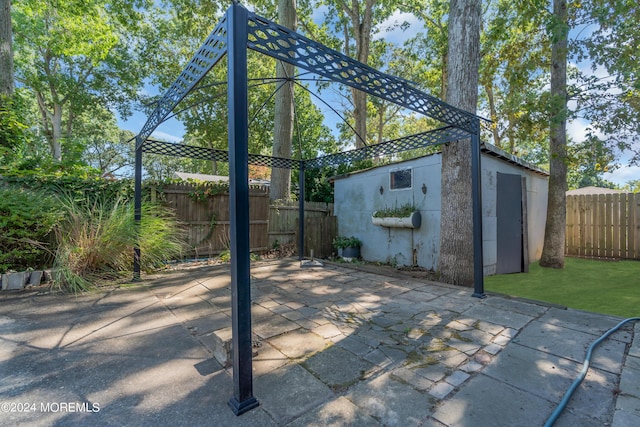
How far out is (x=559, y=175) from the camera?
556 centimetres

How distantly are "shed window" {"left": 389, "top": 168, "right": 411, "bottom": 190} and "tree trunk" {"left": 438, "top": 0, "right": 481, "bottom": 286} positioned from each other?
1.52m

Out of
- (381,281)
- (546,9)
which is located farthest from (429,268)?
(546,9)

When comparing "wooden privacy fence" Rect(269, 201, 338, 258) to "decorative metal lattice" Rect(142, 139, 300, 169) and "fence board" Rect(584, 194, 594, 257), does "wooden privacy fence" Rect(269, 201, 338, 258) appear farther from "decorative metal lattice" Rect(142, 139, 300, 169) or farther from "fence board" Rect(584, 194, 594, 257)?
"fence board" Rect(584, 194, 594, 257)

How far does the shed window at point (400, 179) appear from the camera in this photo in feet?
17.8

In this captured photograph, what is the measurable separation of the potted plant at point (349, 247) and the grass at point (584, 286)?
8.49 ft

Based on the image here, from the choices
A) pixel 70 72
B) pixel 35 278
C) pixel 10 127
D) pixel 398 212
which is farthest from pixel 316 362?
pixel 70 72

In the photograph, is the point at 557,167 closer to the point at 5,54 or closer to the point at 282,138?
the point at 282,138

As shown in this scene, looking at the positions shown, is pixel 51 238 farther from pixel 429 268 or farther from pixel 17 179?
pixel 429 268

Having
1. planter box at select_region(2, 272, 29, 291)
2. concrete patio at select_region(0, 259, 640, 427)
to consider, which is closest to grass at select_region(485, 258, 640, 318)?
concrete patio at select_region(0, 259, 640, 427)

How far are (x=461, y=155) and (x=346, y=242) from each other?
3.18 m

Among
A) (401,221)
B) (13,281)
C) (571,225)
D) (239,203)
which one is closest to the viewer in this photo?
(239,203)

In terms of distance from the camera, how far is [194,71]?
2143mm

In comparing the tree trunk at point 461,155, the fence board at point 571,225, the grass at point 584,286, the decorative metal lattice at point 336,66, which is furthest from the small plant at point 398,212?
the fence board at point 571,225

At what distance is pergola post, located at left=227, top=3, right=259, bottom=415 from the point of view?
1.40m
